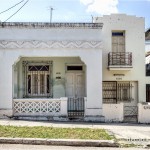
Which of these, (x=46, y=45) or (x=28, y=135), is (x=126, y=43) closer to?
(x=46, y=45)

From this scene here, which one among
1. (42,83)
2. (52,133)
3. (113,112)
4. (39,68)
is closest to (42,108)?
(42,83)

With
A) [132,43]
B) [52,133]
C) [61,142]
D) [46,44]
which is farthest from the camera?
[132,43]

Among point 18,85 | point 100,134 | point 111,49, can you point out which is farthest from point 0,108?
point 111,49

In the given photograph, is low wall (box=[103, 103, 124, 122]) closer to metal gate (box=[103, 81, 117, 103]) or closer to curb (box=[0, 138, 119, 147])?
metal gate (box=[103, 81, 117, 103])

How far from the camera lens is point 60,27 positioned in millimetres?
17031

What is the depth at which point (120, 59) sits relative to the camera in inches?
787

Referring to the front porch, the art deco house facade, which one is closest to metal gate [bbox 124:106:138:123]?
the art deco house facade

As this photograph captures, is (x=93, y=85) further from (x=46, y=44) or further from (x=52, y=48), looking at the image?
(x=46, y=44)

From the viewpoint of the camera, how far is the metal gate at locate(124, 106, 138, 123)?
17100 mm

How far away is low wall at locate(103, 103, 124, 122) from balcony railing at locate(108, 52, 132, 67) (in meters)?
3.80

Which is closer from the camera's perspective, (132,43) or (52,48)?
(52,48)

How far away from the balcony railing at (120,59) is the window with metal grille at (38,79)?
3.74 meters

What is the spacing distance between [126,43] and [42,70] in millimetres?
5578

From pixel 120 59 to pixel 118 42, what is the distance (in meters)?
1.22
